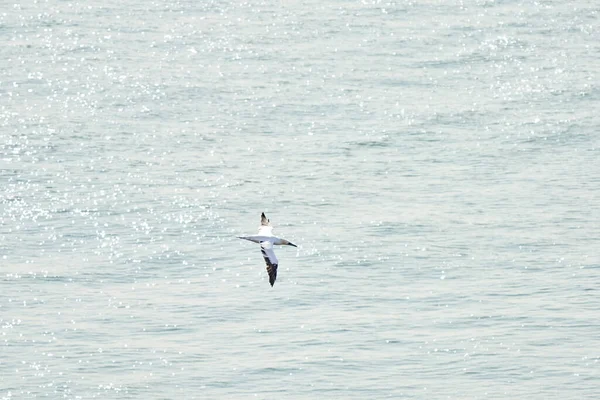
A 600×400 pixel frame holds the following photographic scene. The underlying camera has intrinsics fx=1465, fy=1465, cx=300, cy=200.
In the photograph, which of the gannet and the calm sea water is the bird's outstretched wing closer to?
the gannet

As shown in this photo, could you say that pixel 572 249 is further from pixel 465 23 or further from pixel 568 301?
pixel 465 23

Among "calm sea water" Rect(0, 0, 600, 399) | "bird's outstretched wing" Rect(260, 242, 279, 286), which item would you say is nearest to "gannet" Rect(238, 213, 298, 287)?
"bird's outstretched wing" Rect(260, 242, 279, 286)

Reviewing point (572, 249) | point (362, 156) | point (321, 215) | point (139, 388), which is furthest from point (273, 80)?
point (139, 388)

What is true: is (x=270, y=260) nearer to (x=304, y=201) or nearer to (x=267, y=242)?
(x=267, y=242)

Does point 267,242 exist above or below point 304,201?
below

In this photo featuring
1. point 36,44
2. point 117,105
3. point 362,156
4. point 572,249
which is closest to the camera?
point 572,249

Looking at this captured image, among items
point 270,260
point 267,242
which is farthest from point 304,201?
point 270,260

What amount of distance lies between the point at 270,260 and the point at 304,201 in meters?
30.7

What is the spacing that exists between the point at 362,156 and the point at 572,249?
1823 cm

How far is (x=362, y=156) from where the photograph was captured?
8450 cm

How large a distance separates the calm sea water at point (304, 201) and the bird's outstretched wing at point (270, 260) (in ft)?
31.2

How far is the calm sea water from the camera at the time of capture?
58.3 metres

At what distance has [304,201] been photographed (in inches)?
3034

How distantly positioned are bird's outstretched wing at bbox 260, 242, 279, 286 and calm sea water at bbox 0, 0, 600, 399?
31.2 ft
